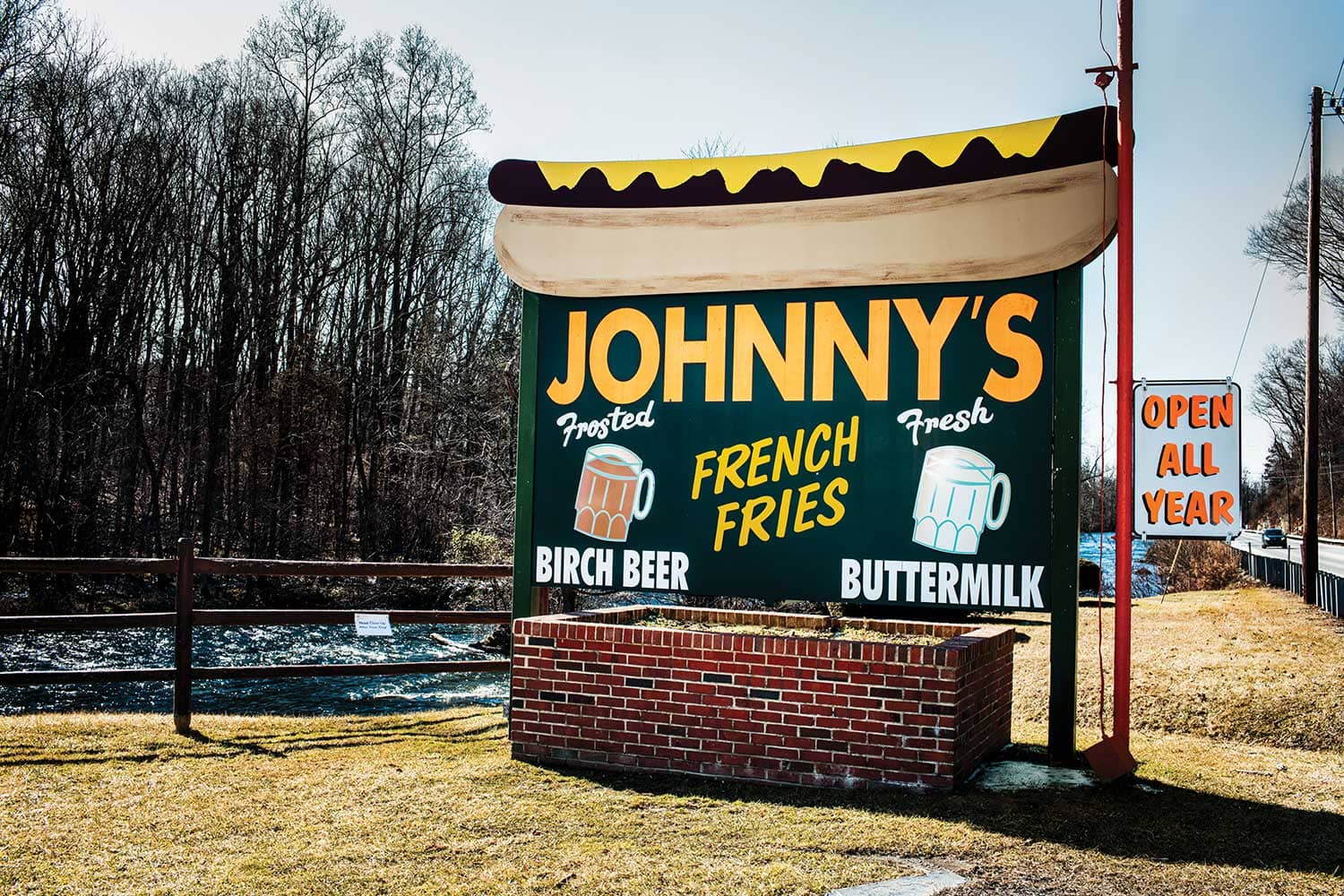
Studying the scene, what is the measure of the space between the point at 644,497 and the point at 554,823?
2.66 m

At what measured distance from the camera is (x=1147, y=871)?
4.34 meters

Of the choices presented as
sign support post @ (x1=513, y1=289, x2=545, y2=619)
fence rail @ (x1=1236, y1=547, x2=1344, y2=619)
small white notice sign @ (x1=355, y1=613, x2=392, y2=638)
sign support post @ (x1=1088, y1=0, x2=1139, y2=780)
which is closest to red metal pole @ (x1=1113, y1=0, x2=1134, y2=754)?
sign support post @ (x1=1088, y1=0, x2=1139, y2=780)

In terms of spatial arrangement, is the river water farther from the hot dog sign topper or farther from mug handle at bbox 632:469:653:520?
mug handle at bbox 632:469:653:520

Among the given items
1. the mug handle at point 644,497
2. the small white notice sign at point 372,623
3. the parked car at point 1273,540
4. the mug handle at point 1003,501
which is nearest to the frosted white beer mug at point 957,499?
the mug handle at point 1003,501

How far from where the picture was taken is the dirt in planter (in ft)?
21.6

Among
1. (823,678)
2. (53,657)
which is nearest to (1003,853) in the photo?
(823,678)

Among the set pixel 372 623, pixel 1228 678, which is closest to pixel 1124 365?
pixel 1228 678

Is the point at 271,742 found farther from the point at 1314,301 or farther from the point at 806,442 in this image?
the point at 1314,301

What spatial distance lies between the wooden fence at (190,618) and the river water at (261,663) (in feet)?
12.4

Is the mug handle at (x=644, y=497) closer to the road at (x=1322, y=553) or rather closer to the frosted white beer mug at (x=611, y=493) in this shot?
the frosted white beer mug at (x=611, y=493)

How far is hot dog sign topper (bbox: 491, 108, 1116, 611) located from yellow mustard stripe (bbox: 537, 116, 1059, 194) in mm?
17

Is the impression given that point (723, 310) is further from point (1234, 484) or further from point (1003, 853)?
point (1003, 853)

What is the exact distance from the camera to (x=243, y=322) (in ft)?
89.0

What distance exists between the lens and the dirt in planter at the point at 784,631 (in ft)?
21.6
